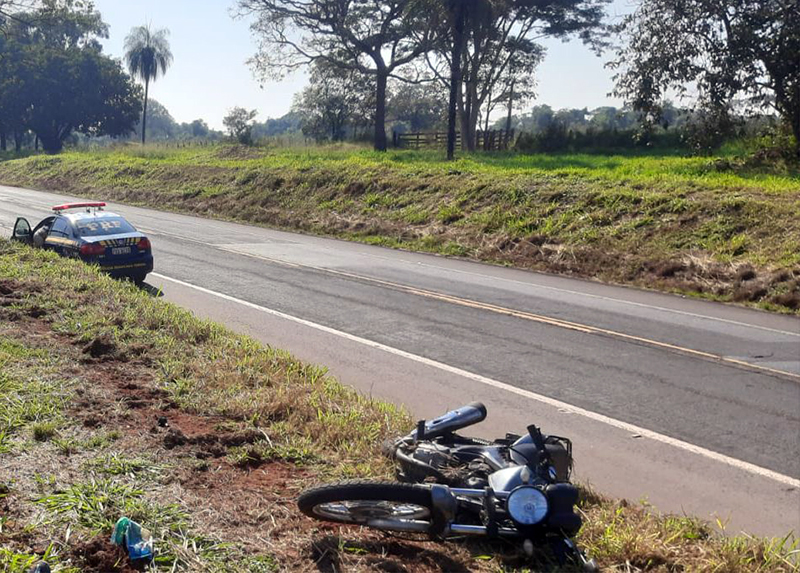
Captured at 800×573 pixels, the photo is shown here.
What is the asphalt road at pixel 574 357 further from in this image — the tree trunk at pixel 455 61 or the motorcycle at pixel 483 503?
the tree trunk at pixel 455 61

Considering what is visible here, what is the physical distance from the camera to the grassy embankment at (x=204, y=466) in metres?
3.89

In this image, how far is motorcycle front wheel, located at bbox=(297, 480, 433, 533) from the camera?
3865mm

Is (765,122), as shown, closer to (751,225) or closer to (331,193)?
(751,225)

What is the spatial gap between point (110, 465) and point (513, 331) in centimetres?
778

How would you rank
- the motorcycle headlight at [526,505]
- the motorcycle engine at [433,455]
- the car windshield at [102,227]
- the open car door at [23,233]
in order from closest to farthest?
the motorcycle headlight at [526,505] < the motorcycle engine at [433,455] < the car windshield at [102,227] < the open car door at [23,233]

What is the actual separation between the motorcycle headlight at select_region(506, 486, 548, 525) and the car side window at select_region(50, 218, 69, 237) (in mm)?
12880

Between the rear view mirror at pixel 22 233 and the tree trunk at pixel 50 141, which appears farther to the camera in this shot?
the tree trunk at pixel 50 141

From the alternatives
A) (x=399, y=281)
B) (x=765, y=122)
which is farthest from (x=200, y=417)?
(x=765, y=122)

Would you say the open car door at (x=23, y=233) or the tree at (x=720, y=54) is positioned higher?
the tree at (x=720, y=54)

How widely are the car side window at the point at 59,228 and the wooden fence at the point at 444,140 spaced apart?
3042cm

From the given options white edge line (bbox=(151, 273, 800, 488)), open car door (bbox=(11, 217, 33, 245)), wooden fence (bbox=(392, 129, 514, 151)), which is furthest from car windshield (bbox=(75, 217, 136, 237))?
wooden fence (bbox=(392, 129, 514, 151))

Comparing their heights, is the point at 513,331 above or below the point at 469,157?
below

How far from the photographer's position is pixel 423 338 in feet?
37.1

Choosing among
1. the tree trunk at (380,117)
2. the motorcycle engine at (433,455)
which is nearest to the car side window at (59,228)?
the motorcycle engine at (433,455)
